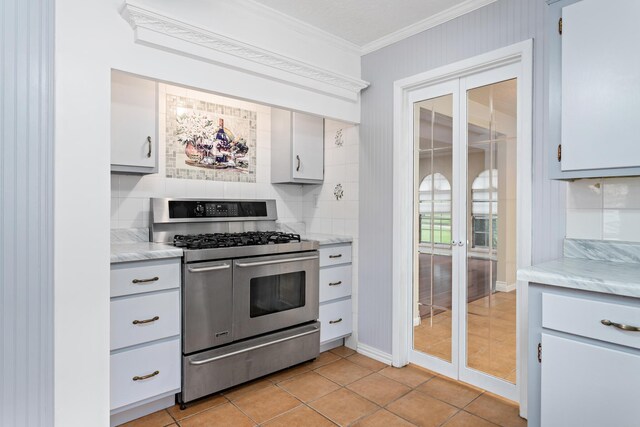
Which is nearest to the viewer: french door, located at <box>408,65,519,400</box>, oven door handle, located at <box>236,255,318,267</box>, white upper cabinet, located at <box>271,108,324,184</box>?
french door, located at <box>408,65,519,400</box>

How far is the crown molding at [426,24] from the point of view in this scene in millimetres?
2365

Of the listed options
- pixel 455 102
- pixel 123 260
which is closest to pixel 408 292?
pixel 455 102

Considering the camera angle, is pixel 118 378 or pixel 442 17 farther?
pixel 442 17

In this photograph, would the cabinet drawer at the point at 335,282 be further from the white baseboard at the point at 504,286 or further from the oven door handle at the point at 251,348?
the white baseboard at the point at 504,286

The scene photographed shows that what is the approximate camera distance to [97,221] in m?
1.77

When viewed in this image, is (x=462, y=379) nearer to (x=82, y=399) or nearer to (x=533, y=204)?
(x=533, y=204)

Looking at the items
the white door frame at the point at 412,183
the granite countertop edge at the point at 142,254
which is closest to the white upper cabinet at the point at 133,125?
the granite countertop edge at the point at 142,254

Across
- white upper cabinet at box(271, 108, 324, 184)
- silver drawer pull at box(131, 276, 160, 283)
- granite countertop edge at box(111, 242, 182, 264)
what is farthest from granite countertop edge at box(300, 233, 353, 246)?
silver drawer pull at box(131, 276, 160, 283)

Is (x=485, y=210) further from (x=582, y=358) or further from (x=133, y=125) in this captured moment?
(x=133, y=125)

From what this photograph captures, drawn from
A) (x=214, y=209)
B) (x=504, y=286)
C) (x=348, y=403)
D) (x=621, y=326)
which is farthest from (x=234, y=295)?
(x=621, y=326)

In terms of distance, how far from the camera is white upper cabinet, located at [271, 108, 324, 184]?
3260 mm

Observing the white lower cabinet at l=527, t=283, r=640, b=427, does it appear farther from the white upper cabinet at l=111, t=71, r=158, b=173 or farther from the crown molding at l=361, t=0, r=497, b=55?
the white upper cabinet at l=111, t=71, r=158, b=173

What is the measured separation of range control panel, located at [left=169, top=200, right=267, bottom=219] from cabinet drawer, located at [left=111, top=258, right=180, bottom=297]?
70 cm

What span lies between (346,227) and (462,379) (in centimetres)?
148
